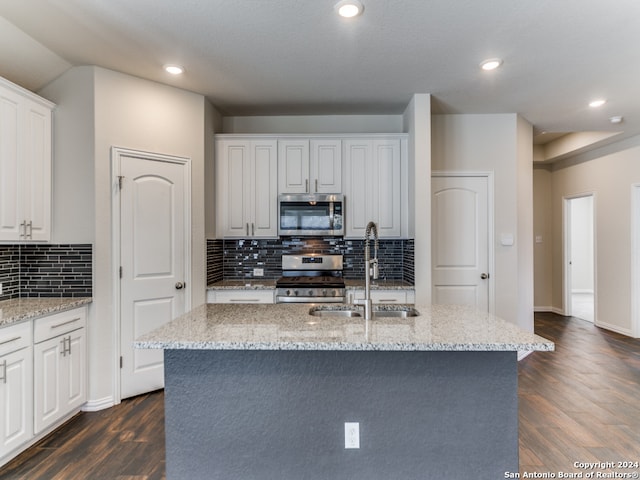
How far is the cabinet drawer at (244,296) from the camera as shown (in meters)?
3.59

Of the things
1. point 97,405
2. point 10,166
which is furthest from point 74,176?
point 97,405

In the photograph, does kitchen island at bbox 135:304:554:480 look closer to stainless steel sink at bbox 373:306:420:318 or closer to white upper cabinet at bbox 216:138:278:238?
stainless steel sink at bbox 373:306:420:318

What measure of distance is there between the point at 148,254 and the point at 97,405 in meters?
1.22

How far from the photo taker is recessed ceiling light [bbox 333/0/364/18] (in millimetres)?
2152

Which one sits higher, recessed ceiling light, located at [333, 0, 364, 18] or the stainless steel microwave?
recessed ceiling light, located at [333, 0, 364, 18]

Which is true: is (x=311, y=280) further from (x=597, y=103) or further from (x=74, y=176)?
(x=597, y=103)

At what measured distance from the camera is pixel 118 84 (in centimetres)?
306

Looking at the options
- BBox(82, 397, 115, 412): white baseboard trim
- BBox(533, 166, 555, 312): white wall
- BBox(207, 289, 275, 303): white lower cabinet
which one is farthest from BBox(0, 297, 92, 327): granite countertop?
BBox(533, 166, 555, 312): white wall

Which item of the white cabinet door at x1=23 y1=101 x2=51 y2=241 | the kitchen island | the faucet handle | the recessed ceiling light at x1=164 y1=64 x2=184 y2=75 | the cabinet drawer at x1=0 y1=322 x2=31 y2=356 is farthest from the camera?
the recessed ceiling light at x1=164 y1=64 x2=184 y2=75

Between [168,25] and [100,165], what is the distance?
4.02 feet

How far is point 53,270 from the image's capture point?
292 centimetres

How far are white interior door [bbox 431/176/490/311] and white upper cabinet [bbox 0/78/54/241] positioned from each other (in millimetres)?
3521

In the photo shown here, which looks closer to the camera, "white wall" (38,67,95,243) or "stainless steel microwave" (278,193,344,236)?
"white wall" (38,67,95,243)

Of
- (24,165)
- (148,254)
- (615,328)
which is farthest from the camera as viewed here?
(615,328)
